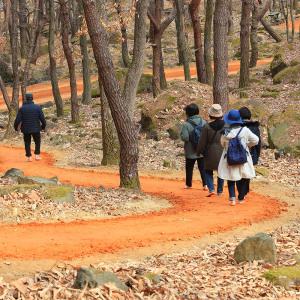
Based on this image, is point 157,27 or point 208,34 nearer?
point 157,27

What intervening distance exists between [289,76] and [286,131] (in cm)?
967

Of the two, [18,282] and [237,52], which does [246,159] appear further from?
[237,52]

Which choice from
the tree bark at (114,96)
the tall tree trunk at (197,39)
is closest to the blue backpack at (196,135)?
the tree bark at (114,96)

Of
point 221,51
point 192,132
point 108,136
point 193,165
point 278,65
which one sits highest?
point 221,51

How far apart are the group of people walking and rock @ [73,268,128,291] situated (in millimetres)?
5705

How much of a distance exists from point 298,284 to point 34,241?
12.3 feet

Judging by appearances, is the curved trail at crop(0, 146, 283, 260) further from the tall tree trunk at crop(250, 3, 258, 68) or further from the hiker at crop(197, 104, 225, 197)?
the tall tree trunk at crop(250, 3, 258, 68)

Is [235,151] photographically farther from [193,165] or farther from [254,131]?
[193,165]

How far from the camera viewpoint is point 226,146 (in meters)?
12.5

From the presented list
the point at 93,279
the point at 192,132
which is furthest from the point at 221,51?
the point at 93,279

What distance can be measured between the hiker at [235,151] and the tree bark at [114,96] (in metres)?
1.90

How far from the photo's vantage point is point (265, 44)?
4772cm

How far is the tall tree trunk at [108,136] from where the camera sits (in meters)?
17.8

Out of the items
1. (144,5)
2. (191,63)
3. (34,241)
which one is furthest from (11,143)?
(191,63)
